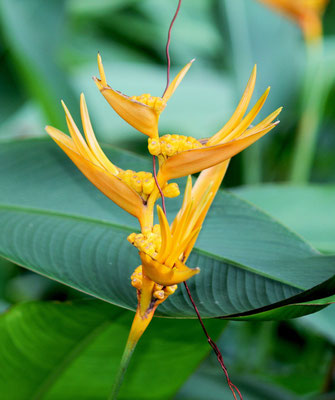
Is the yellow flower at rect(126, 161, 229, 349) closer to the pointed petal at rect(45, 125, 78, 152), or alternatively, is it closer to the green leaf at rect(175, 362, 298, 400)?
the pointed petal at rect(45, 125, 78, 152)

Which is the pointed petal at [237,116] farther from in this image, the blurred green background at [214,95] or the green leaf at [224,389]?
the green leaf at [224,389]

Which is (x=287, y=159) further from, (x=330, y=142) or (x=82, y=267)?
(x=82, y=267)

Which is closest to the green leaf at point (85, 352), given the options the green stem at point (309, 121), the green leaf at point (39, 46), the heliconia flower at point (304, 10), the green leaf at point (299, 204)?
the green leaf at point (299, 204)

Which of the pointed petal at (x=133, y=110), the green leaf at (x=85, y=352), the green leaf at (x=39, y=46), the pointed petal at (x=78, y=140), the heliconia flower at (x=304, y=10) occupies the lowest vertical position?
the green leaf at (x=85, y=352)

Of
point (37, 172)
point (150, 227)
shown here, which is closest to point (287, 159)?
point (37, 172)

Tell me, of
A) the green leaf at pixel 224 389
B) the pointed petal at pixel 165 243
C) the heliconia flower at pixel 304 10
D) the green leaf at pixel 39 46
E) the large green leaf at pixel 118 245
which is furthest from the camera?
the heliconia flower at pixel 304 10

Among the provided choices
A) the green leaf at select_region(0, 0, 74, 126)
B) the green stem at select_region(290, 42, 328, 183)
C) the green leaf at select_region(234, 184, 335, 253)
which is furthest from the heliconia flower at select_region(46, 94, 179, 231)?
the green stem at select_region(290, 42, 328, 183)

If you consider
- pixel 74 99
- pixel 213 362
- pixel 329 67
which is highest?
pixel 329 67

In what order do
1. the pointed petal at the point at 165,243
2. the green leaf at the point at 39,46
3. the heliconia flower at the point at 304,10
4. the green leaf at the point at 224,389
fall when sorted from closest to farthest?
the pointed petal at the point at 165,243, the green leaf at the point at 224,389, the green leaf at the point at 39,46, the heliconia flower at the point at 304,10
